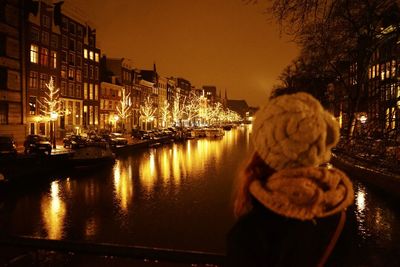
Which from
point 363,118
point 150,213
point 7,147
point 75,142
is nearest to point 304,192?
point 150,213

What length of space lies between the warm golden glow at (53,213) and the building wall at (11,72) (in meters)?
27.6

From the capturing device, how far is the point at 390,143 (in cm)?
1961

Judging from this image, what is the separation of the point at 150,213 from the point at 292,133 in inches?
489

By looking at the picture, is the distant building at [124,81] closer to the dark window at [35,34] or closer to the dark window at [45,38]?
the dark window at [45,38]

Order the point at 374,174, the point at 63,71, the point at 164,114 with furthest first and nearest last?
the point at 164,114, the point at 63,71, the point at 374,174

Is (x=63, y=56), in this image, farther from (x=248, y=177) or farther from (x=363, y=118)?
(x=248, y=177)

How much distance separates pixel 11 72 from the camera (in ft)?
144

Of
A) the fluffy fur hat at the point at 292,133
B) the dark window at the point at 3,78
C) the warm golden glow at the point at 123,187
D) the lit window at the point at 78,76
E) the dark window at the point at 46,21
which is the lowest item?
the warm golden glow at the point at 123,187

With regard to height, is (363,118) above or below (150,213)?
above

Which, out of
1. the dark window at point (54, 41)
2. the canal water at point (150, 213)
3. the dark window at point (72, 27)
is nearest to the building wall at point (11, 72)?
the dark window at point (54, 41)

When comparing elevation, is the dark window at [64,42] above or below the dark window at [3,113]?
above

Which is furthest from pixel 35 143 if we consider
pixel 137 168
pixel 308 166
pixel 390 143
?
pixel 308 166

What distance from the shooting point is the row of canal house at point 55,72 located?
43.7 metres

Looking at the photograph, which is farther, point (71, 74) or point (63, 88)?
point (71, 74)
